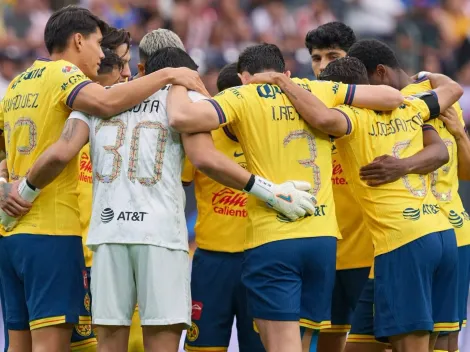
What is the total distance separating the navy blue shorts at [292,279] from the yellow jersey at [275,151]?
69 millimetres

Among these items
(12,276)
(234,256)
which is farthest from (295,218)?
(12,276)

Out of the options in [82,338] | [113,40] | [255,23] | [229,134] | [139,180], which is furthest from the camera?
[255,23]

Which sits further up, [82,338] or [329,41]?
[329,41]

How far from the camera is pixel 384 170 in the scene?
650 cm

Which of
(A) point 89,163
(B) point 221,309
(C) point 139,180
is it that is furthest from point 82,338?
(C) point 139,180

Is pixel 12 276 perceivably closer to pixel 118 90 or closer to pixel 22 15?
pixel 118 90

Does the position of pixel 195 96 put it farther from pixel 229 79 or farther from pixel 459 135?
pixel 459 135

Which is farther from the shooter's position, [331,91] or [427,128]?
[427,128]

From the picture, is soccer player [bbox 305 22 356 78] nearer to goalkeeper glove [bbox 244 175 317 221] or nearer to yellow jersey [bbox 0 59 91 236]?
goalkeeper glove [bbox 244 175 317 221]

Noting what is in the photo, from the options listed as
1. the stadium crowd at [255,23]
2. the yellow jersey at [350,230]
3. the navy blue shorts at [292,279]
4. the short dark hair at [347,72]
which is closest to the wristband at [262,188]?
the navy blue shorts at [292,279]

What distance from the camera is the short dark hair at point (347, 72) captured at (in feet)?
22.3

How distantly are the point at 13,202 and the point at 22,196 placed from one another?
8cm

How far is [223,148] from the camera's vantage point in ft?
22.7

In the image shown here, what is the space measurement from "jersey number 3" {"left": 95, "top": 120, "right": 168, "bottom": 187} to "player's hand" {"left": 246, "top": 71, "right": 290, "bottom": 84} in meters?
0.72
